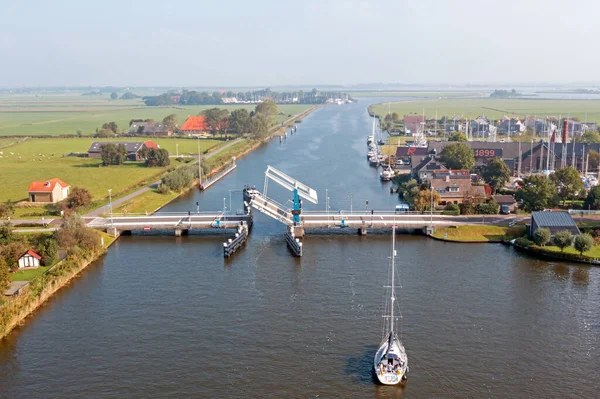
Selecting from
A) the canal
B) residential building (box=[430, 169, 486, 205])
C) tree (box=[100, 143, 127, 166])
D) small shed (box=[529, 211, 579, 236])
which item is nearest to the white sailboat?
the canal

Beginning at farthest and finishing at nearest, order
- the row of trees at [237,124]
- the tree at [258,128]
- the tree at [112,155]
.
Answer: the row of trees at [237,124] → the tree at [258,128] → the tree at [112,155]

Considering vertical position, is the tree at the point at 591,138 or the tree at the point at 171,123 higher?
the tree at the point at 171,123

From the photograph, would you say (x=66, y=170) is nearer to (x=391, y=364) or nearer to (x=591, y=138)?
(x=391, y=364)

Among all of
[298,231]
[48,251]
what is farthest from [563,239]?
[48,251]

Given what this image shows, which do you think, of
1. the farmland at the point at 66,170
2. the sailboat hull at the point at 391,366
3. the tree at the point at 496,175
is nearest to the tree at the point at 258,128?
the farmland at the point at 66,170

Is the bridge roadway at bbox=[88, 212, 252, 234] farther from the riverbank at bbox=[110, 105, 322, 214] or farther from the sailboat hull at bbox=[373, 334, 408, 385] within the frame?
the sailboat hull at bbox=[373, 334, 408, 385]

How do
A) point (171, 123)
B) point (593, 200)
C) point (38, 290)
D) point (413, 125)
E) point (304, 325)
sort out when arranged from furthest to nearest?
1. point (413, 125)
2. point (171, 123)
3. point (593, 200)
4. point (38, 290)
5. point (304, 325)

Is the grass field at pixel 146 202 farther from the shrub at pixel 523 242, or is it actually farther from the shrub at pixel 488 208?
the shrub at pixel 523 242
